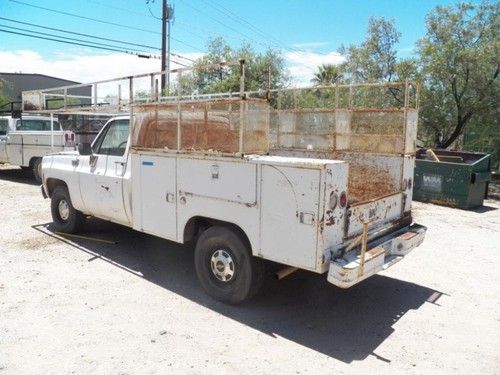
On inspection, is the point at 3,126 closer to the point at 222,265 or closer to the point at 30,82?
the point at 222,265

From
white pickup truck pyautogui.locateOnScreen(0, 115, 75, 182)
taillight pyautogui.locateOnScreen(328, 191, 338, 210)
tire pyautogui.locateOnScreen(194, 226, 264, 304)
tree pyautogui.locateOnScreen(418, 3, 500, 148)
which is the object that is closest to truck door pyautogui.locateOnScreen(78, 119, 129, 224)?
tire pyautogui.locateOnScreen(194, 226, 264, 304)

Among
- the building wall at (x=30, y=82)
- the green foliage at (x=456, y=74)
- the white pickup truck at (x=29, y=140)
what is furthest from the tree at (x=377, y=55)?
the building wall at (x=30, y=82)

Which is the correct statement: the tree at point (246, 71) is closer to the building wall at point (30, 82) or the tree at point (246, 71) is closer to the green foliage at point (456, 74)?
the green foliage at point (456, 74)

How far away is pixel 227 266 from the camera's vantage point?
188 inches

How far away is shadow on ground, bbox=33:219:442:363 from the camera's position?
4254 millimetres

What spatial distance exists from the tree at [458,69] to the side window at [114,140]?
1216cm

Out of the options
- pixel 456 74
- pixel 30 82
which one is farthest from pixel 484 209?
pixel 30 82

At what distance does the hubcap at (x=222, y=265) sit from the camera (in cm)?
476

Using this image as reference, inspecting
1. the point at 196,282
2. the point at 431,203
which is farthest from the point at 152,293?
the point at 431,203

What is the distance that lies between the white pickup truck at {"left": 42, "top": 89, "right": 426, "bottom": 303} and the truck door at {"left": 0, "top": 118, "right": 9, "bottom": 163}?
29.6 feet

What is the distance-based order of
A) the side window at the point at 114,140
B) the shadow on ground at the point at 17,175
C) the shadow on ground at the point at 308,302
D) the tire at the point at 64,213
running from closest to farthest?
the shadow on ground at the point at 308,302, the side window at the point at 114,140, the tire at the point at 64,213, the shadow on ground at the point at 17,175

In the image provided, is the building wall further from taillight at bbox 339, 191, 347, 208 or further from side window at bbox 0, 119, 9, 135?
taillight at bbox 339, 191, 347, 208

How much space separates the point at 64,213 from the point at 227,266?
3.86 metres

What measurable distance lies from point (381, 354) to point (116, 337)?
232 centimetres
